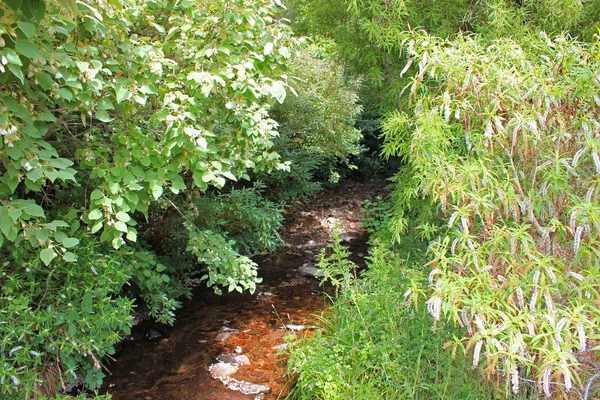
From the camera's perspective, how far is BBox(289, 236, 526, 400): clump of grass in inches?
99.0

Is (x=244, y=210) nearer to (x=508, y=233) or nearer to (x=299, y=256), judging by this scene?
(x=299, y=256)

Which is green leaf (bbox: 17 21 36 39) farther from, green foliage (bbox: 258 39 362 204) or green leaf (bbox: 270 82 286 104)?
green foliage (bbox: 258 39 362 204)

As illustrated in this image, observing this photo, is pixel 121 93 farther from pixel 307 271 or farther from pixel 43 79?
pixel 307 271

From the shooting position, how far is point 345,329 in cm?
309

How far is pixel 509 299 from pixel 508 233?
310 mm

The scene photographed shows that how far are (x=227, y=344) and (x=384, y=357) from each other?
4.56 ft

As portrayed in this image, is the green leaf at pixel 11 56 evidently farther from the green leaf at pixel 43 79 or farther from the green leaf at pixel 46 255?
the green leaf at pixel 46 255

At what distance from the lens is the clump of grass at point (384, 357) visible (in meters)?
2.52

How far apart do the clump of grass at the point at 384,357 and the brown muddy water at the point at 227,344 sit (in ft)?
0.84

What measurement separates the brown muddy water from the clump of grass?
257 mm

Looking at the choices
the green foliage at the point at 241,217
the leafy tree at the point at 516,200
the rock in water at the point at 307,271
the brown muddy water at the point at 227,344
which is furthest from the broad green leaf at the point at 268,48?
the rock in water at the point at 307,271

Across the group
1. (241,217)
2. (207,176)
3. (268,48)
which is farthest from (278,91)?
(241,217)

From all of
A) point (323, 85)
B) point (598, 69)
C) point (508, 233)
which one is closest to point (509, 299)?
point (508, 233)

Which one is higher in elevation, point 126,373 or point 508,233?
point 508,233
